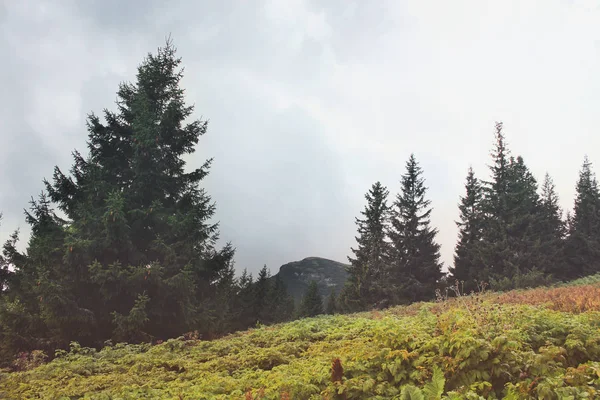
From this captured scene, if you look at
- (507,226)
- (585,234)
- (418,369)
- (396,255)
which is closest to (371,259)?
(396,255)

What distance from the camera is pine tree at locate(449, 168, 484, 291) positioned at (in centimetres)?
3272

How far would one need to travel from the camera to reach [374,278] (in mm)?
32250

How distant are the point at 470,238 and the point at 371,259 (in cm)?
1085

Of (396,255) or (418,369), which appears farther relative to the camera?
(396,255)

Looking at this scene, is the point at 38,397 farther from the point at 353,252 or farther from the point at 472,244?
the point at 472,244

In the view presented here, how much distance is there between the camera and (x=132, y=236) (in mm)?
15836

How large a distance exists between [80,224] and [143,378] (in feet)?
29.7

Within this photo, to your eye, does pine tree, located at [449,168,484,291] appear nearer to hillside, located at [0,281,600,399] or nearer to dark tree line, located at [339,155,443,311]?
dark tree line, located at [339,155,443,311]

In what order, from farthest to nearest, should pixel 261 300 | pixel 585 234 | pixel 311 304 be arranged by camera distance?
pixel 311 304 → pixel 261 300 → pixel 585 234

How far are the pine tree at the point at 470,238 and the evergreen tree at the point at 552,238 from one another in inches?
204

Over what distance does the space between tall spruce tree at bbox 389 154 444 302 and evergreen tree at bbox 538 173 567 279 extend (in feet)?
29.0

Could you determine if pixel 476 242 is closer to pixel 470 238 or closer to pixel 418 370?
pixel 470 238

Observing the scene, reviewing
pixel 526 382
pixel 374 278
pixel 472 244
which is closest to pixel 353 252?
pixel 374 278

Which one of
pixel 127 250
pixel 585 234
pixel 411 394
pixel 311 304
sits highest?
pixel 585 234
